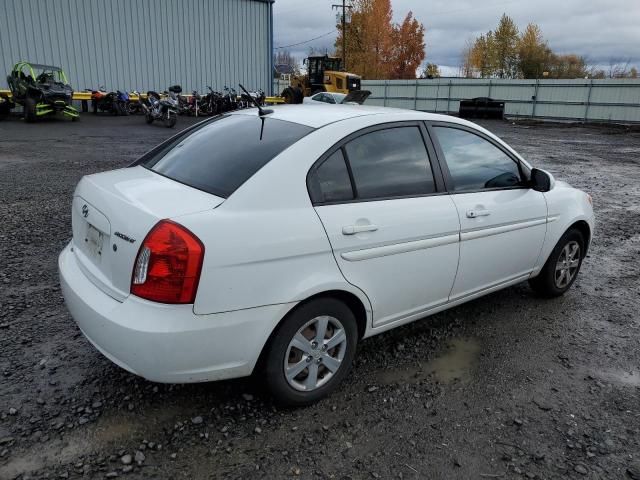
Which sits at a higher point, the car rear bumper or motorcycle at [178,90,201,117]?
motorcycle at [178,90,201,117]

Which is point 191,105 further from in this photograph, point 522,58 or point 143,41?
point 522,58

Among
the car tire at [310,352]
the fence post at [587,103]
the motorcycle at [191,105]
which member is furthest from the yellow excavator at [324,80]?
the car tire at [310,352]

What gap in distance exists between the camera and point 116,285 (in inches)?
95.5

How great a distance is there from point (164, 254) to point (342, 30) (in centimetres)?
5192

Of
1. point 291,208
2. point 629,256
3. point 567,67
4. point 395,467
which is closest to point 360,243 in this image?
point 291,208

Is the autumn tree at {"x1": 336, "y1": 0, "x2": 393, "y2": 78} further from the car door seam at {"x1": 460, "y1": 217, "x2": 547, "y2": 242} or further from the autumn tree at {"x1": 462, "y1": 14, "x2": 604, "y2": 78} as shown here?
the car door seam at {"x1": 460, "y1": 217, "x2": 547, "y2": 242}

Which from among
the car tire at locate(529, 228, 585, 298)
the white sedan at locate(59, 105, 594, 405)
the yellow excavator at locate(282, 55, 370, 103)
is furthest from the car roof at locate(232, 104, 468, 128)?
the yellow excavator at locate(282, 55, 370, 103)

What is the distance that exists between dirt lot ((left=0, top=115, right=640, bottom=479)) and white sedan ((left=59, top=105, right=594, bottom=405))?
1.06 ft

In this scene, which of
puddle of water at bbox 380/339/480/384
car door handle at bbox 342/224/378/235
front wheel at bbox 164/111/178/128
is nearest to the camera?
car door handle at bbox 342/224/378/235

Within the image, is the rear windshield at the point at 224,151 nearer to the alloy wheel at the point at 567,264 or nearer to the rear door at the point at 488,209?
the rear door at the point at 488,209

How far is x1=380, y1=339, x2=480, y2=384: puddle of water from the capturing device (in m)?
3.13

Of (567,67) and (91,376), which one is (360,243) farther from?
(567,67)

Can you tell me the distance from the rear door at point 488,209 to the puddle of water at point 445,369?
0.39 metres

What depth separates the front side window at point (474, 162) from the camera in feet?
11.1
